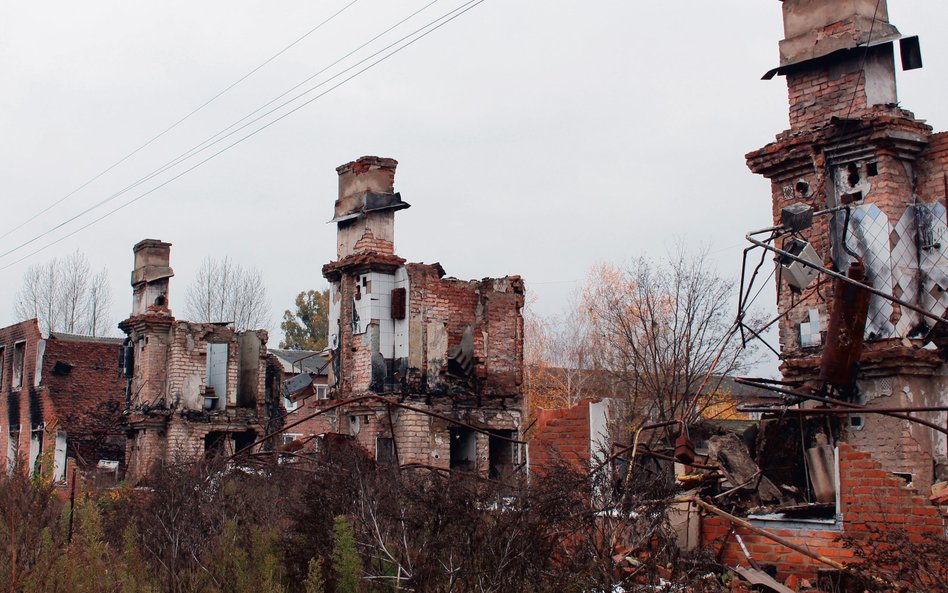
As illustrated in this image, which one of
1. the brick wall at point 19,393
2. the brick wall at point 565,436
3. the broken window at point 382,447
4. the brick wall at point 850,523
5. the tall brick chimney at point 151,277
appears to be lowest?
the brick wall at point 850,523

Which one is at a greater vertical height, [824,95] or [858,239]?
[824,95]

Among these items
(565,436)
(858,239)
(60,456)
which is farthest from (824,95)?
(60,456)

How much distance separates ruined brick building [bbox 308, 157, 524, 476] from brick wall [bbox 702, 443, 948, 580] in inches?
427

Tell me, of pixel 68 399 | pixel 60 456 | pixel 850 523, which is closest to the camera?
pixel 850 523

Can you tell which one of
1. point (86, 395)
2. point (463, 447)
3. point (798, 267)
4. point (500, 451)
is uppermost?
point (798, 267)

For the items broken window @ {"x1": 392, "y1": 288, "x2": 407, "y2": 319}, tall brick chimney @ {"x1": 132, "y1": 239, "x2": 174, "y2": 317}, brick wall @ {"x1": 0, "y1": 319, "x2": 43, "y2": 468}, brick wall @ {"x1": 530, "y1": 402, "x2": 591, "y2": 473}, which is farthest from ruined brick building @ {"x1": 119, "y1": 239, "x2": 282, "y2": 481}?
brick wall @ {"x1": 530, "y1": 402, "x2": 591, "y2": 473}

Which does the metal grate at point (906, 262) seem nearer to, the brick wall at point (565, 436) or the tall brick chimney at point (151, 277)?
the brick wall at point (565, 436)

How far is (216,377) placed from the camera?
85.4 ft

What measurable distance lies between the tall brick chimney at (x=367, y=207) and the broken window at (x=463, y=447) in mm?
4170

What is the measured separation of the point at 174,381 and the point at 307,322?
3013cm

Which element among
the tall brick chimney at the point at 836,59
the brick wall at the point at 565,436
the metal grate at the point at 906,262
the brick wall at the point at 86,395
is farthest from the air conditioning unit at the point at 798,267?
the brick wall at the point at 86,395

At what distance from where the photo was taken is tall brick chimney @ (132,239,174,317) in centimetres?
2569

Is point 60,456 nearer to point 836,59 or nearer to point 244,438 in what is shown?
point 244,438

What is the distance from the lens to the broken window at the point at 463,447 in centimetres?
2012
